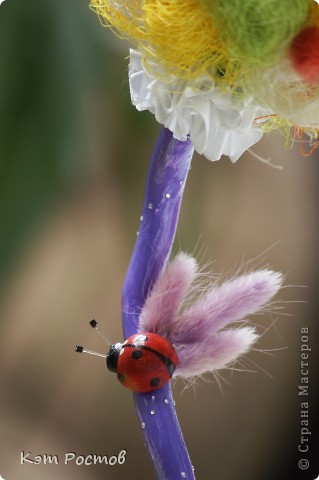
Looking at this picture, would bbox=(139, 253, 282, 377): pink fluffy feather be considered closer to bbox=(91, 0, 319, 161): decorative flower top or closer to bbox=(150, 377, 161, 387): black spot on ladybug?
bbox=(150, 377, 161, 387): black spot on ladybug

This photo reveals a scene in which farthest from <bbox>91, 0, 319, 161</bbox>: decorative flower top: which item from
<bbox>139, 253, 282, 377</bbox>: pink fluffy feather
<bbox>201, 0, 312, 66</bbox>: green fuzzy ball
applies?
<bbox>139, 253, 282, 377</bbox>: pink fluffy feather

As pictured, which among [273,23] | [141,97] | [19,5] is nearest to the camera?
[273,23]

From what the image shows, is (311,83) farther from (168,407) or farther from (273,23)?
(168,407)

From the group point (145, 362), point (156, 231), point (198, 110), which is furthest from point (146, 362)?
point (198, 110)

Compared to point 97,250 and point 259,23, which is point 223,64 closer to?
point 259,23

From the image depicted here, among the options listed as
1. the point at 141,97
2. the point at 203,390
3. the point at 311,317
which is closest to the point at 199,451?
the point at 203,390

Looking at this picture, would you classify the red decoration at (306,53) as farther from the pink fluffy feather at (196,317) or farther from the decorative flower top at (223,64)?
the pink fluffy feather at (196,317)
